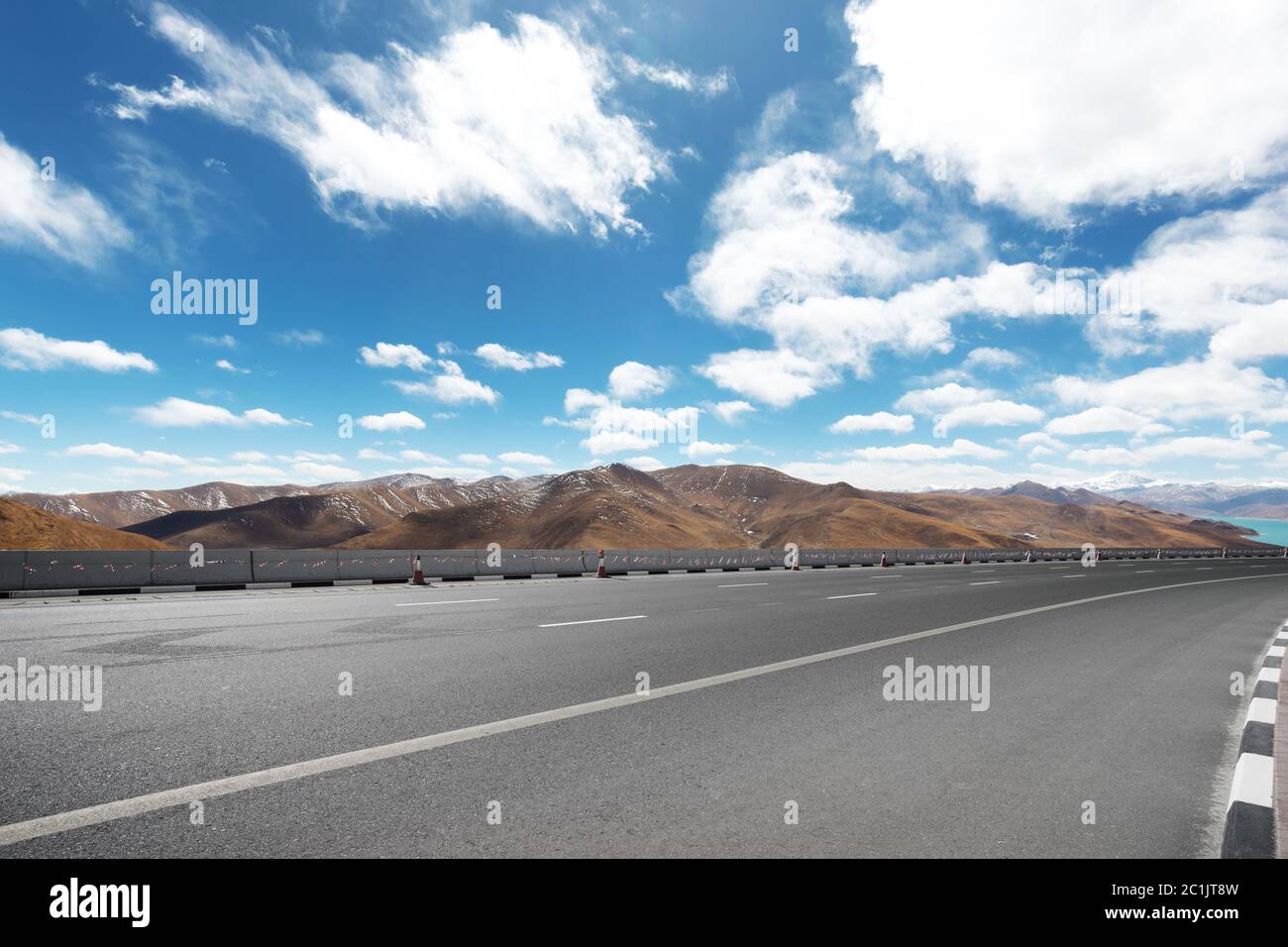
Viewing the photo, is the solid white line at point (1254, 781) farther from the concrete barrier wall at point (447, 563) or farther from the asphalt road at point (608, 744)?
the concrete barrier wall at point (447, 563)

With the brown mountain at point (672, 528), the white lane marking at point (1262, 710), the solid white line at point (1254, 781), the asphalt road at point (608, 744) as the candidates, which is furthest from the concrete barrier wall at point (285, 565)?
the brown mountain at point (672, 528)

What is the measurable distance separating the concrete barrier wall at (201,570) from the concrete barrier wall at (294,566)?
300mm

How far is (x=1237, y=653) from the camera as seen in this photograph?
9.03m

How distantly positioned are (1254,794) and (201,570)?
69.3ft

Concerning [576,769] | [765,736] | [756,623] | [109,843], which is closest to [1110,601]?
[756,623]

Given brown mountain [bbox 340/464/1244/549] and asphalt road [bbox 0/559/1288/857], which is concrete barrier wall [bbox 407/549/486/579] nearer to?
asphalt road [bbox 0/559/1288/857]

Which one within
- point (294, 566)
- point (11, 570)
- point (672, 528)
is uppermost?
point (11, 570)

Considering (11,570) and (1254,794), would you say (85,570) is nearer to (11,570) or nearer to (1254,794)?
(11,570)

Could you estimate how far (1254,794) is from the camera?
138 inches

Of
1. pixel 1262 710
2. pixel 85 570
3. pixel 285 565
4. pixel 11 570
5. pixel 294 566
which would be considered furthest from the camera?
pixel 294 566

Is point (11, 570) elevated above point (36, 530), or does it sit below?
below

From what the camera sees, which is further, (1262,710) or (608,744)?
(1262,710)

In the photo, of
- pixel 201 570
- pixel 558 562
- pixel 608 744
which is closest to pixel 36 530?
pixel 201 570
